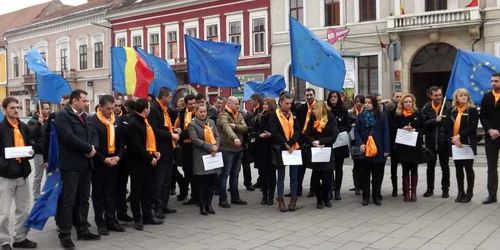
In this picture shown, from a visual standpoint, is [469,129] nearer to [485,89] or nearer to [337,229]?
[485,89]

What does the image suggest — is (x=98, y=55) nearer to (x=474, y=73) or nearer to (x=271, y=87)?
(x=271, y=87)

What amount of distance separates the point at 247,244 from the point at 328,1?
920 inches

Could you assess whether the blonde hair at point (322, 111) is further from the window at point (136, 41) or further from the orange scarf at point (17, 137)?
the window at point (136, 41)

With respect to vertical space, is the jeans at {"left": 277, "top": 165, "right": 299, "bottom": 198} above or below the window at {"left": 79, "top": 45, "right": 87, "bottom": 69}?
below

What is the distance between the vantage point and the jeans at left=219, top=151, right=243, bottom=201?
29.3 feet

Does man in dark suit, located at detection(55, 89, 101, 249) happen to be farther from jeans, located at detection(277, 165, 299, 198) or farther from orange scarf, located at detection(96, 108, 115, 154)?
jeans, located at detection(277, 165, 299, 198)

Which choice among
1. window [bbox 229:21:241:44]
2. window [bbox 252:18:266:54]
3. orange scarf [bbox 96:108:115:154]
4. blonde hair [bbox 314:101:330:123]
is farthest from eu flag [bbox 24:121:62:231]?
window [bbox 229:21:241:44]

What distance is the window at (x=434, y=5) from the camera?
24.3m

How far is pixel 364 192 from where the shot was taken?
344 inches

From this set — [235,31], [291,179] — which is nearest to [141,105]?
[291,179]

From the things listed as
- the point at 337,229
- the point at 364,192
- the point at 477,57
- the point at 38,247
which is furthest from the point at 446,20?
the point at 38,247

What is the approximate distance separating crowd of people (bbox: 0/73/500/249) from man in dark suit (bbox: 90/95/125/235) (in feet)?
0.05

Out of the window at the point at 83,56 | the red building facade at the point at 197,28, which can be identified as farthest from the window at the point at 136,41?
the window at the point at 83,56

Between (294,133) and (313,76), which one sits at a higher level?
(313,76)
